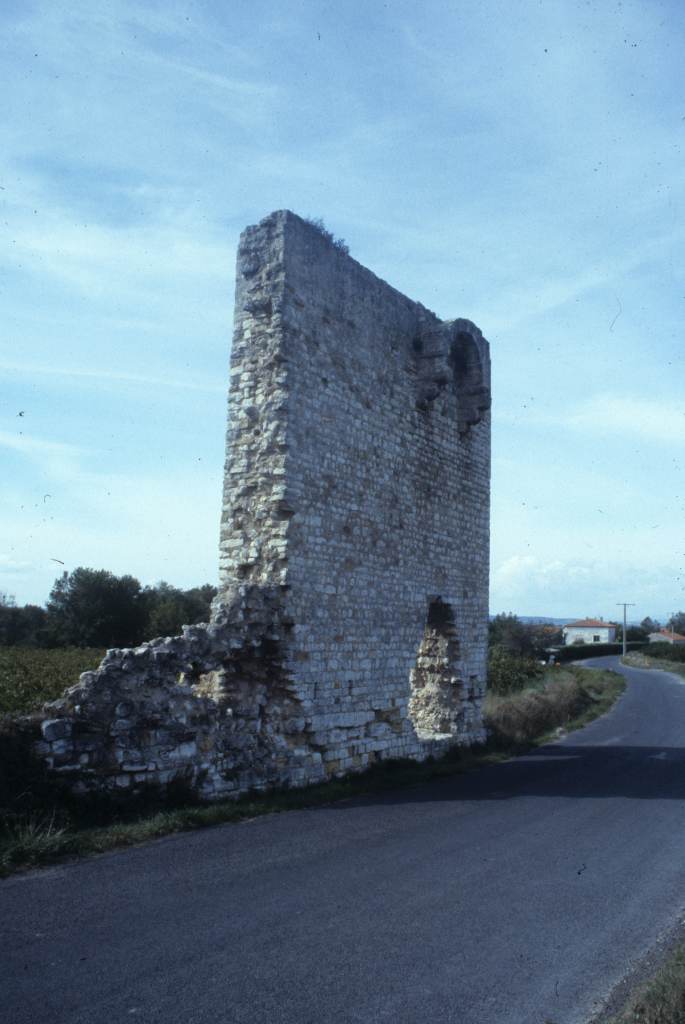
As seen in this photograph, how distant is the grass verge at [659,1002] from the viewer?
154 inches

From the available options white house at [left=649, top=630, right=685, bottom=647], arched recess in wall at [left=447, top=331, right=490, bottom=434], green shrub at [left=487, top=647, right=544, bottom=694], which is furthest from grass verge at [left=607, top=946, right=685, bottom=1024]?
white house at [left=649, top=630, right=685, bottom=647]

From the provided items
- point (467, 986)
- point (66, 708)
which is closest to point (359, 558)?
point (66, 708)

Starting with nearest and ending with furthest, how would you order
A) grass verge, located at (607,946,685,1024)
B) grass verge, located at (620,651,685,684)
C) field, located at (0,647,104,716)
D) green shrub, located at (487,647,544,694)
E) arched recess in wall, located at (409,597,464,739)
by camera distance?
grass verge, located at (607,946,685,1024)
field, located at (0,647,104,716)
arched recess in wall, located at (409,597,464,739)
green shrub, located at (487,647,544,694)
grass verge, located at (620,651,685,684)

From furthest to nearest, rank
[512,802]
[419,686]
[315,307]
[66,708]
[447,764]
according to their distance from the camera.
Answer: [419,686], [447,764], [315,307], [512,802], [66,708]

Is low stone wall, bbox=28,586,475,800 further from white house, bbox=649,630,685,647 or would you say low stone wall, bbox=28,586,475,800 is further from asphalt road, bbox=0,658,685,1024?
white house, bbox=649,630,685,647

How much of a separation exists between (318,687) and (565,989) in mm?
5901

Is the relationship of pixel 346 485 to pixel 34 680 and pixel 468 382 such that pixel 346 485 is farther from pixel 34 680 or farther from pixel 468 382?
pixel 34 680

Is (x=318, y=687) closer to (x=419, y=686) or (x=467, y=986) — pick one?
(x=419, y=686)

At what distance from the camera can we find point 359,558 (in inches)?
436

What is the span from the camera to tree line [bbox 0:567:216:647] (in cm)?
3700

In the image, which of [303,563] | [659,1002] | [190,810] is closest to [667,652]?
[303,563]

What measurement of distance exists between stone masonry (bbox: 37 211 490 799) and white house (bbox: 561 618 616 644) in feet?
384

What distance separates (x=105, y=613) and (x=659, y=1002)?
35791 mm

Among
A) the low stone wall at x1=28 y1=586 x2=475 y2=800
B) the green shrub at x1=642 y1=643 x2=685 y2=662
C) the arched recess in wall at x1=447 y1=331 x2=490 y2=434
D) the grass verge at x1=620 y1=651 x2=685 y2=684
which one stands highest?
the arched recess in wall at x1=447 y1=331 x2=490 y2=434
